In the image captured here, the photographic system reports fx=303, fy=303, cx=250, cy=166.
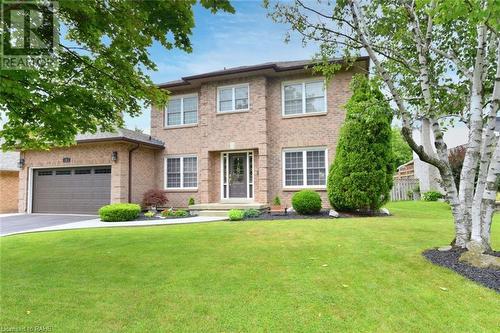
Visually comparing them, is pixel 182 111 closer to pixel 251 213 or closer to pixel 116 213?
pixel 116 213

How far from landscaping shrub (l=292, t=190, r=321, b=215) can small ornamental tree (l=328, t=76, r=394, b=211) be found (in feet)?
2.09

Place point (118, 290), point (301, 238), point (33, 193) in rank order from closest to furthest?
point (118, 290) → point (301, 238) → point (33, 193)

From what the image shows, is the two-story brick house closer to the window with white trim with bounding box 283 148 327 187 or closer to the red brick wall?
the window with white trim with bounding box 283 148 327 187

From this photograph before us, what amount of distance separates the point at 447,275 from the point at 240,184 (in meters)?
11.2

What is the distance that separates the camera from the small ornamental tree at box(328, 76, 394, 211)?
37.1 ft

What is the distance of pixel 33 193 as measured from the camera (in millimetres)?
16344

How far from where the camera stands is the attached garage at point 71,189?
15.0m

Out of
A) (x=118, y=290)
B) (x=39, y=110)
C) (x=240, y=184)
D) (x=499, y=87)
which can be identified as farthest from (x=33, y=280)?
(x=240, y=184)

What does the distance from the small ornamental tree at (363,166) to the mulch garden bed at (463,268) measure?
18.8 ft

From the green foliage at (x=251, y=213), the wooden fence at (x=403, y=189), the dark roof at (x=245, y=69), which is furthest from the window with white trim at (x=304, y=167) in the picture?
the wooden fence at (x=403, y=189)

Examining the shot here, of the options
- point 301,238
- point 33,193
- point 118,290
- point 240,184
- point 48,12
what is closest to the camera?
point 118,290

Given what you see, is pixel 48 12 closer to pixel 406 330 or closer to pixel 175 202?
pixel 406 330

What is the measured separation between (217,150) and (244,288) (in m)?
11.3

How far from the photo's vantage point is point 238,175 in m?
15.2
